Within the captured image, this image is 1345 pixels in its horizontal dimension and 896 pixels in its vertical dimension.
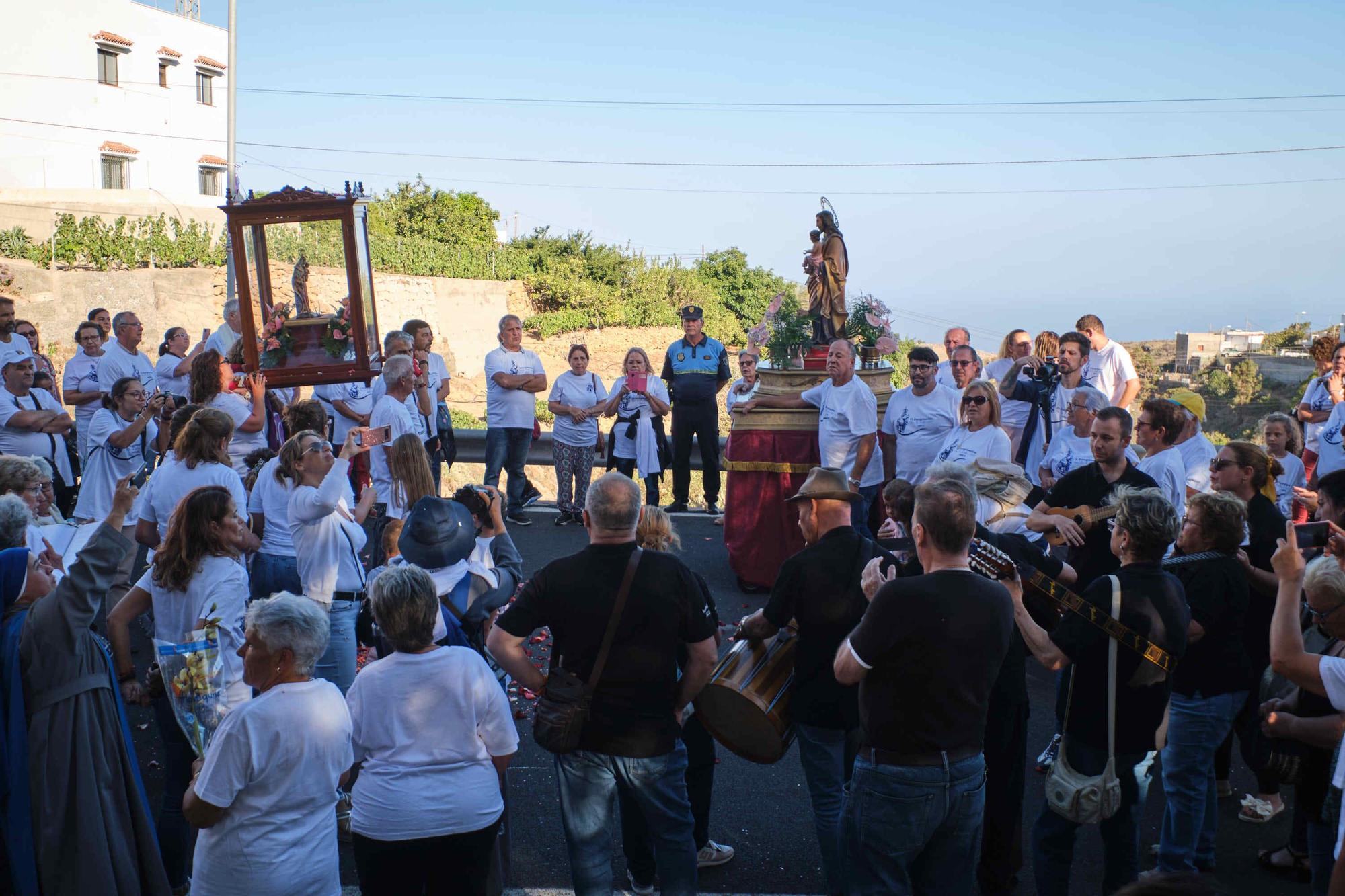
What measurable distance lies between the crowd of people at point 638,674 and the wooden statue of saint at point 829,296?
392 centimetres

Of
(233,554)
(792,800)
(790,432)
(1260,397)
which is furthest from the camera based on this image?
(1260,397)

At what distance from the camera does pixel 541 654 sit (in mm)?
7539

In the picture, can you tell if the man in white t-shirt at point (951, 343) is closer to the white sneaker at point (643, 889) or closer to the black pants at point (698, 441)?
the black pants at point (698, 441)

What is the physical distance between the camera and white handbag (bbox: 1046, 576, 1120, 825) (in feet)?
13.3

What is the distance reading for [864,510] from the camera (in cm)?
837

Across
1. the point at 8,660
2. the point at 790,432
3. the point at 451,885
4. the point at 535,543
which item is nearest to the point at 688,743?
the point at 451,885

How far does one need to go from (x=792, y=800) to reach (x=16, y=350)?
7509mm

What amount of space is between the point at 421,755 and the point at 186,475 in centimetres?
254

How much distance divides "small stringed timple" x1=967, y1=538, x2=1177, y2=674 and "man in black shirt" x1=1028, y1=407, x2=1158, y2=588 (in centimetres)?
164

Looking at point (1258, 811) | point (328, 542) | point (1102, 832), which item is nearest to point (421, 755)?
point (328, 542)

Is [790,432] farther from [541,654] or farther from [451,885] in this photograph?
[451,885]

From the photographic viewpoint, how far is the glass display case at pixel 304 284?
8.33m

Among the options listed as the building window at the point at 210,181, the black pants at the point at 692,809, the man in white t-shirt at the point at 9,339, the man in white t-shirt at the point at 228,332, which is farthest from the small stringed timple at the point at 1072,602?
the building window at the point at 210,181

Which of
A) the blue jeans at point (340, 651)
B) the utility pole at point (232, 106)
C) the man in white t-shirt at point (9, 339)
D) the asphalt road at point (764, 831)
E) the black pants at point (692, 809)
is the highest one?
the utility pole at point (232, 106)
